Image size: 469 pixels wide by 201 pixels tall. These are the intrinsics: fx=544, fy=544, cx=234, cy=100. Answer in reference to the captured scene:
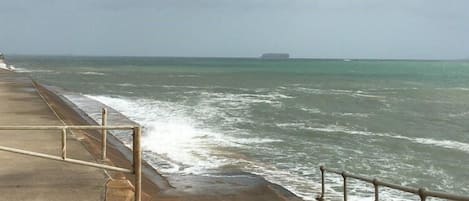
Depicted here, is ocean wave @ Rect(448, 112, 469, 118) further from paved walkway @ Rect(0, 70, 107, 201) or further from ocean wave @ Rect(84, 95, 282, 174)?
paved walkway @ Rect(0, 70, 107, 201)

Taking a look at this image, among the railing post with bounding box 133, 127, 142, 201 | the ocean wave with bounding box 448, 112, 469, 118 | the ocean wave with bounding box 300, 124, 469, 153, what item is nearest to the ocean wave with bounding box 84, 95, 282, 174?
the ocean wave with bounding box 300, 124, 469, 153

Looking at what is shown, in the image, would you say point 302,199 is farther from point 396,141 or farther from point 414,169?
point 396,141

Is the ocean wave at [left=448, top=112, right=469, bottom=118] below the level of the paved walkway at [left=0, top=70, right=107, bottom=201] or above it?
below

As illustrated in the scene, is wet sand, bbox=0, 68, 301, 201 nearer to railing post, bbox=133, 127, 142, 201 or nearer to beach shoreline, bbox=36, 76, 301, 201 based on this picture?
beach shoreline, bbox=36, 76, 301, 201

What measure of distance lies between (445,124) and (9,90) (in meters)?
23.5

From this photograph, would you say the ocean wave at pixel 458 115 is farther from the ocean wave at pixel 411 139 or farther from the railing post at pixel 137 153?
the railing post at pixel 137 153

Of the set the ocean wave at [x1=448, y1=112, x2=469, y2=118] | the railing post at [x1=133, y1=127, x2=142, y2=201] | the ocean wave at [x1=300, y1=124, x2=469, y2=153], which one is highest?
the railing post at [x1=133, y1=127, x2=142, y2=201]

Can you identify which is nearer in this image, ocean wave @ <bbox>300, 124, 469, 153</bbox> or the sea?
the sea

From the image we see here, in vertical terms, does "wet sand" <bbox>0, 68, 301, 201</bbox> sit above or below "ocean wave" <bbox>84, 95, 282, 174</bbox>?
above

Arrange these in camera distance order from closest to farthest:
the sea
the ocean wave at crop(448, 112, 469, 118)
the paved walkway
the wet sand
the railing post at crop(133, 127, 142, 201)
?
1. the railing post at crop(133, 127, 142, 201)
2. the paved walkway
3. the wet sand
4. the sea
5. the ocean wave at crop(448, 112, 469, 118)

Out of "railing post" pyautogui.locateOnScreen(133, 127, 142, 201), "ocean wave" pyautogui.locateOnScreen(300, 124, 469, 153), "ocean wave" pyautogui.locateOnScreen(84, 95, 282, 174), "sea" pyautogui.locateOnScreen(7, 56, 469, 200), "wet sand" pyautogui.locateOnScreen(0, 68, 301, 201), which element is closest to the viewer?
"railing post" pyautogui.locateOnScreen(133, 127, 142, 201)

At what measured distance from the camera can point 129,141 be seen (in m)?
18.3

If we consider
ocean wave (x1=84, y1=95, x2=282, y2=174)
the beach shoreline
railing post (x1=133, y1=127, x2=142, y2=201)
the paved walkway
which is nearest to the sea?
ocean wave (x1=84, y1=95, x2=282, y2=174)

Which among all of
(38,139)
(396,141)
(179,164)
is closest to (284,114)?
(396,141)
